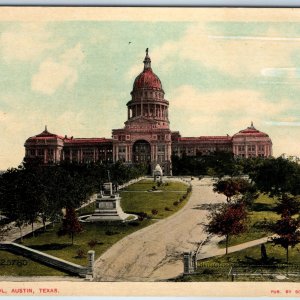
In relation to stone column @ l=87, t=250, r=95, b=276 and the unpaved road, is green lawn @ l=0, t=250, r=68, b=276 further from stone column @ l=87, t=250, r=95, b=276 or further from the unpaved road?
the unpaved road

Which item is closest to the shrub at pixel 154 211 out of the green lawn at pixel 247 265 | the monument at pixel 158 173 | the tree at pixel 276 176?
the monument at pixel 158 173

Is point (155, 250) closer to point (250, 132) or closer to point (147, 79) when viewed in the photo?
point (250, 132)

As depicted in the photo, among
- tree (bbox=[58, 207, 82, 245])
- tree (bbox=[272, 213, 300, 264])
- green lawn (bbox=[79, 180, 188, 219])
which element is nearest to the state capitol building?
green lawn (bbox=[79, 180, 188, 219])

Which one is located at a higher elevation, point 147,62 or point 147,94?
point 147,62

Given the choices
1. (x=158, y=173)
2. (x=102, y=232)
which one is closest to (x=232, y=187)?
(x=158, y=173)

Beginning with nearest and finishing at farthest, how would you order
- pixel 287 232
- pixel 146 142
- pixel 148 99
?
pixel 287 232 → pixel 148 99 → pixel 146 142

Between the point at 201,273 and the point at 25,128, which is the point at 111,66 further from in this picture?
the point at 201,273

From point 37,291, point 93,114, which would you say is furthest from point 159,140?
point 37,291
